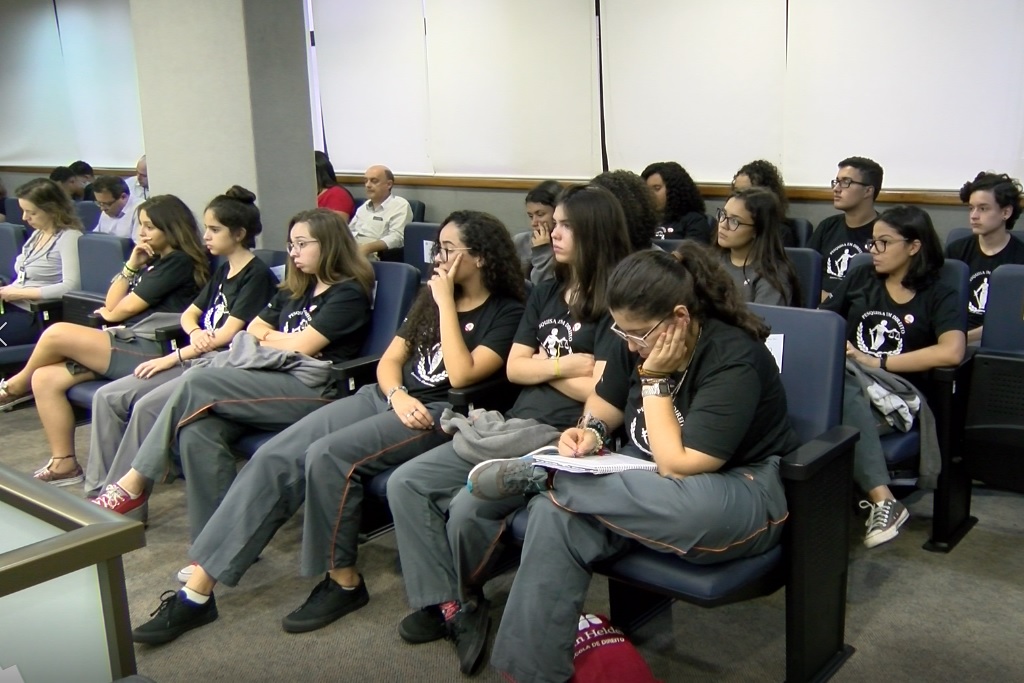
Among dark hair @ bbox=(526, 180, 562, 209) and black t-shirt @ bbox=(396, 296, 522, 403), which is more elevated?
dark hair @ bbox=(526, 180, 562, 209)

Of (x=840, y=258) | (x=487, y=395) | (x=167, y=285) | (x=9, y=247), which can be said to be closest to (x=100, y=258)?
(x=167, y=285)

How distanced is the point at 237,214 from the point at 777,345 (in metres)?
2.10

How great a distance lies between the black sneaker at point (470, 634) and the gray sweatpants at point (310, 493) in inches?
15.4

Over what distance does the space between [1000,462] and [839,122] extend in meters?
2.27

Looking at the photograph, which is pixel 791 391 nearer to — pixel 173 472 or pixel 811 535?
pixel 811 535

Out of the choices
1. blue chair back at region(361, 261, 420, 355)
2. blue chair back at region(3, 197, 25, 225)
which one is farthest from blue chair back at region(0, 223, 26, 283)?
blue chair back at region(361, 261, 420, 355)

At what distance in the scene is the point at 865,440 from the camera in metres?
2.62

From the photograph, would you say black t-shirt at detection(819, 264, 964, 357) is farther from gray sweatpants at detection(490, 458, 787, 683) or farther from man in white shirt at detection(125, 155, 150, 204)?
man in white shirt at detection(125, 155, 150, 204)

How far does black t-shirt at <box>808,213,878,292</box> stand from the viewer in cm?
396

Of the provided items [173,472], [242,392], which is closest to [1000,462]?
[242,392]

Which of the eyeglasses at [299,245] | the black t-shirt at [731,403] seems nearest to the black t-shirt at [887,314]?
the black t-shirt at [731,403]

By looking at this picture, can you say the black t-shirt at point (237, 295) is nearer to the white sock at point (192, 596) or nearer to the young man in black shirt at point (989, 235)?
the white sock at point (192, 596)

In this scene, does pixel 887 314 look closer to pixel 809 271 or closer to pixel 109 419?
pixel 809 271

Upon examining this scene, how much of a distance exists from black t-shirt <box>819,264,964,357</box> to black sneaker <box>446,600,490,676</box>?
4.83 ft
